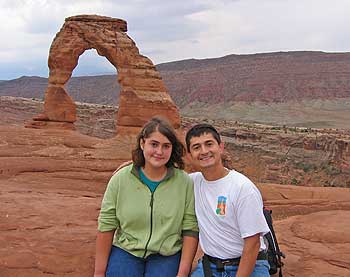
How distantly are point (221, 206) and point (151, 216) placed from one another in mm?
614

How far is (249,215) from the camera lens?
12.3 ft

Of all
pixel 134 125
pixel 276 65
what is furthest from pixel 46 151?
pixel 276 65

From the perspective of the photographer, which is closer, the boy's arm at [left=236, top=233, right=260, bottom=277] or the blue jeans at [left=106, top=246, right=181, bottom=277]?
the boy's arm at [left=236, top=233, right=260, bottom=277]

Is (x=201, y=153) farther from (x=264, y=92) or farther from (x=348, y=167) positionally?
(x=264, y=92)

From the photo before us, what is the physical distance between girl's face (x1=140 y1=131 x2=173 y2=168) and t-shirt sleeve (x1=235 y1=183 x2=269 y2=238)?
74 centimetres

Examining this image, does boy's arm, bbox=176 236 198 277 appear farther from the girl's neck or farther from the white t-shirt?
the girl's neck

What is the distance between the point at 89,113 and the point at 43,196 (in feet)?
129

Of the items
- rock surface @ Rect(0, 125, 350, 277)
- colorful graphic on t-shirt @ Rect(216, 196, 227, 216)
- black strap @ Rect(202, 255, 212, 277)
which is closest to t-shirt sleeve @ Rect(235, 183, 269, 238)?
colorful graphic on t-shirt @ Rect(216, 196, 227, 216)

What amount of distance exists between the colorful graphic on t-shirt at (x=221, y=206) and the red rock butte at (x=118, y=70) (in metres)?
15.4

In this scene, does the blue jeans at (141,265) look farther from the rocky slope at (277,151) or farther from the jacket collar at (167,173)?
the rocky slope at (277,151)

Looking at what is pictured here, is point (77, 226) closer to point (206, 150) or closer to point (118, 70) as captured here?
point (206, 150)

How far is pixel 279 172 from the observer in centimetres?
2764

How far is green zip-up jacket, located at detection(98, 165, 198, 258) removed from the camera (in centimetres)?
408

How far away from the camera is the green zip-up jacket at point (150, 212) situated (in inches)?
161
